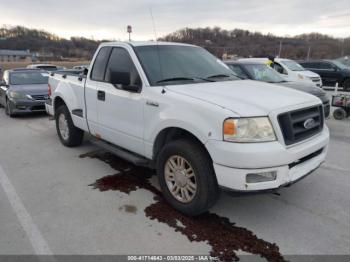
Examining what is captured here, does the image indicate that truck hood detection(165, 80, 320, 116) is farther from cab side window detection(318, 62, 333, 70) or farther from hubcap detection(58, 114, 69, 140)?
cab side window detection(318, 62, 333, 70)

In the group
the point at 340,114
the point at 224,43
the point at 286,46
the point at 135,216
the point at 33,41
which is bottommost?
the point at 135,216

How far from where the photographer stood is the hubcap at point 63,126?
6.30 meters

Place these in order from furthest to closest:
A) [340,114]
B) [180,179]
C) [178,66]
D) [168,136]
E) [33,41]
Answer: [33,41], [340,114], [178,66], [168,136], [180,179]

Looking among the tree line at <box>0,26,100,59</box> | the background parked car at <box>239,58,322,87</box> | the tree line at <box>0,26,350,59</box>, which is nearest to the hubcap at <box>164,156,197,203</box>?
the tree line at <box>0,26,350,59</box>

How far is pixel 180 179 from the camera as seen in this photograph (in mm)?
3580

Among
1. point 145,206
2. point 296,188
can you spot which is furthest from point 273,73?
point 145,206

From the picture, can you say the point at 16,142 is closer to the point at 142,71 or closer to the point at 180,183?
the point at 142,71

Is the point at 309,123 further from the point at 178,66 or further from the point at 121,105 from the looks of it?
the point at 121,105

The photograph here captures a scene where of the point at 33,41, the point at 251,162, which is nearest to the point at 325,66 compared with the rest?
the point at 251,162

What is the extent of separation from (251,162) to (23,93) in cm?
892

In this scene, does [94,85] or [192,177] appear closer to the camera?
[192,177]

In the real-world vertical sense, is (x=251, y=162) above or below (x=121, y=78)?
below

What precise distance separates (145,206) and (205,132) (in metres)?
1.34

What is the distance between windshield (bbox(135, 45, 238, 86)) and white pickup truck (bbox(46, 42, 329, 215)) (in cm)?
1
